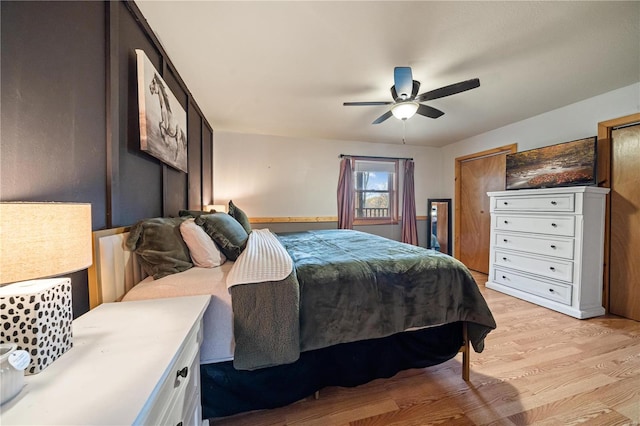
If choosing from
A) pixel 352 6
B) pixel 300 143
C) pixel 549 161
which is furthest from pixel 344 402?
pixel 300 143

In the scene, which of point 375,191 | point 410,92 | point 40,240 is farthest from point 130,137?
point 375,191

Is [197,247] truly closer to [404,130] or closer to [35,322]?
[35,322]

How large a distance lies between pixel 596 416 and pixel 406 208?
3363 mm

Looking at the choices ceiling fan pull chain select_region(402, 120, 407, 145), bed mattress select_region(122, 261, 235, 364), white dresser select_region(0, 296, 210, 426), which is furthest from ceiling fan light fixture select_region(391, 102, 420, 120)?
white dresser select_region(0, 296, 210, 426)

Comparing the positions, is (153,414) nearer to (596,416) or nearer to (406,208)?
(596,416)

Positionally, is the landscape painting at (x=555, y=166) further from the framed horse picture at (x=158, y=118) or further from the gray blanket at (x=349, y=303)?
the framed horse picture at (x=158, y=118)

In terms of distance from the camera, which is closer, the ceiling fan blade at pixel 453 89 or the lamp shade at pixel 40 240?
the lamp shade at pixel 40 240

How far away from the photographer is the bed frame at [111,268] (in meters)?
0.99

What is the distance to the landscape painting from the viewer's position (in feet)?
7.94

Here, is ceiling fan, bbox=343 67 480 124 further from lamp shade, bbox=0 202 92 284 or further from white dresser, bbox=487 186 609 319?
lamp shade, bbox=0 202 92 284

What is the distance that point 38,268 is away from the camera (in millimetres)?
575

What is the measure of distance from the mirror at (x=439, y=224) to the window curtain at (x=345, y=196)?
5.50 feet

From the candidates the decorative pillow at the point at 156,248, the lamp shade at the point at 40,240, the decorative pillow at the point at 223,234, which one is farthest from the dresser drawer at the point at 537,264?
the lamp shade at the point at 40,240

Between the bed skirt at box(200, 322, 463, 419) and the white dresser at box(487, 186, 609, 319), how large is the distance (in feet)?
6.07
